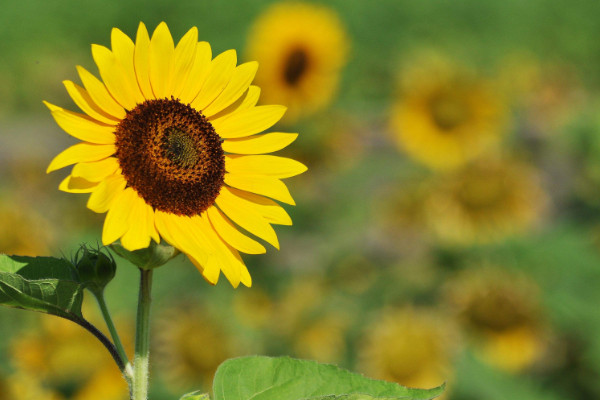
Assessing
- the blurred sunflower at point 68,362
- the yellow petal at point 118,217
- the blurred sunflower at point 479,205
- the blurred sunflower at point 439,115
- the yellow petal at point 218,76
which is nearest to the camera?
the yellow petal at point 118,217

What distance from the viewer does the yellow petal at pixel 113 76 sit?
880mm

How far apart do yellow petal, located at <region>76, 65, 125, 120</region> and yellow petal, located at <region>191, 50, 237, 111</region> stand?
92 millimetres

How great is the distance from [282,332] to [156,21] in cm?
441

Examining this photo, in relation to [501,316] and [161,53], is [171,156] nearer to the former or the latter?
[161,53]

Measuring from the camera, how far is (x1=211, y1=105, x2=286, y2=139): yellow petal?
0.96 meters

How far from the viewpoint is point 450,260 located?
3.37 meters

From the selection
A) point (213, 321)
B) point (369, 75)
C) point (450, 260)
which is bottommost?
point (213, 321)

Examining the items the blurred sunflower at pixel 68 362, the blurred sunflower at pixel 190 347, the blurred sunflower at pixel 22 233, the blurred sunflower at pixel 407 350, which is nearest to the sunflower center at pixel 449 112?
the blurred sunflower at pixel 407 350

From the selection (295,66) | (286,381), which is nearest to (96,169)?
(286,381)

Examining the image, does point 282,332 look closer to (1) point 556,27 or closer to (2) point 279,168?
(2) point 279,168

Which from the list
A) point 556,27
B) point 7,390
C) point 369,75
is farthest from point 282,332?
point 556,27

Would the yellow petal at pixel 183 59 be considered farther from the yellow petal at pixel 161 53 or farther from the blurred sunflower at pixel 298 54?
the blurred sunflower at pixel 298 54

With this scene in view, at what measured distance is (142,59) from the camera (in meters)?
0.91

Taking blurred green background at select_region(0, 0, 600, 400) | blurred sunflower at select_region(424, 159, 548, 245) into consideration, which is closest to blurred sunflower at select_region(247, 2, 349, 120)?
blurred green background at select_region(0, 0, 600, 400)
